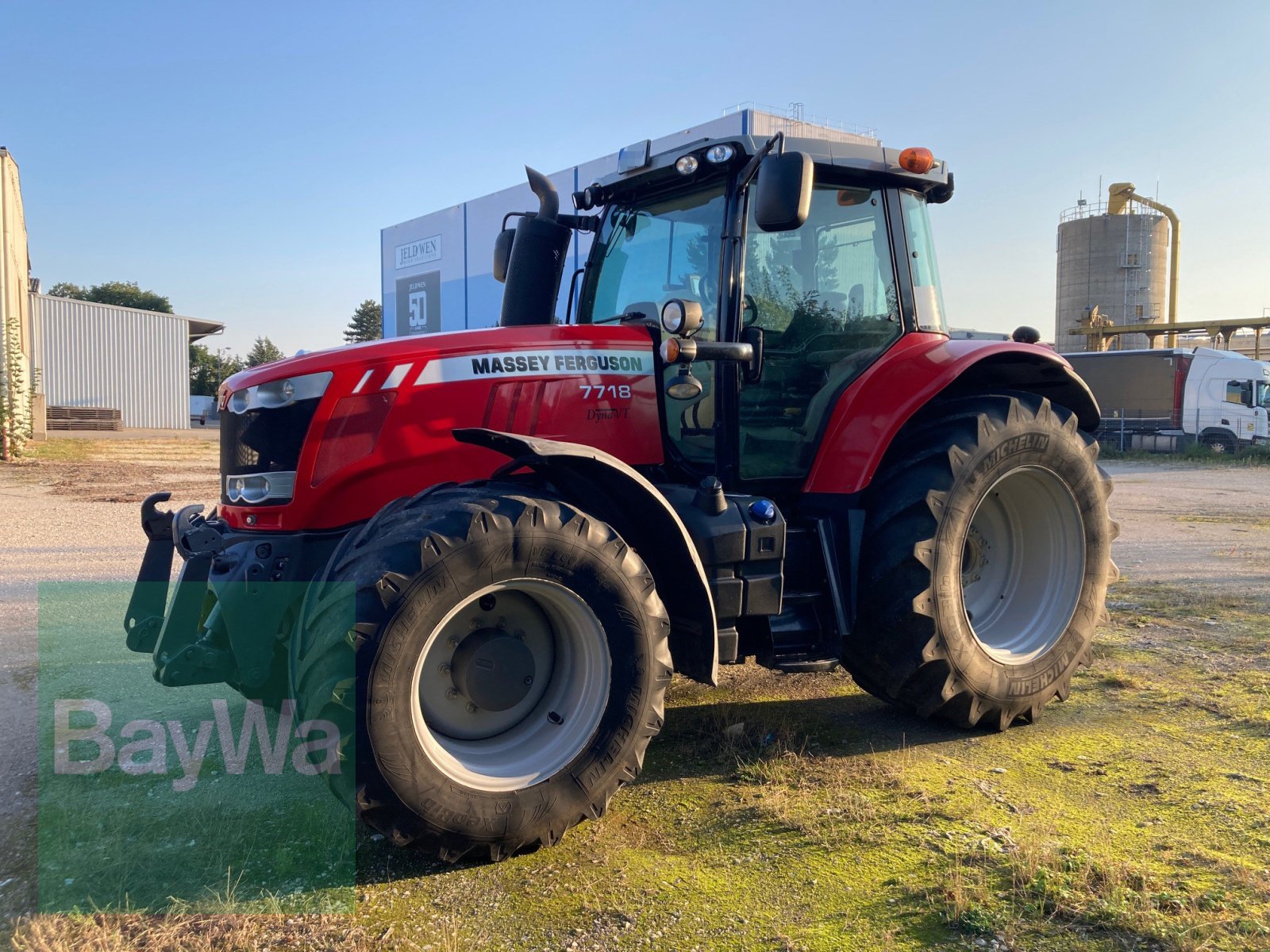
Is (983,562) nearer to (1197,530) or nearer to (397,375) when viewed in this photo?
A: (397,375)

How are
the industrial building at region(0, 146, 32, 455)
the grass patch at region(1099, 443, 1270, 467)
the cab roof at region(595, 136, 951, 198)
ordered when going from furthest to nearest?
the grass patch at region(1099, 443, 1270, 467)
the industrial building at region(0, 146, 32, 455)
the cab roof at region(595, 136, 951, 198)

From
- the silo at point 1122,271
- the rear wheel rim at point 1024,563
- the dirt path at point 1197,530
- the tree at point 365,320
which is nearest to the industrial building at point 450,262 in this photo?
the dirt path at point 1197,530

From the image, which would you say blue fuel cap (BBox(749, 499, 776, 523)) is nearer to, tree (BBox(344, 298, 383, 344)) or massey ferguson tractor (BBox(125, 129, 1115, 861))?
massey ferguson tractor (BBox(125, 129, 1115, 861))

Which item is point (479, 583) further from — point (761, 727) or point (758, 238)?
point (758, 238)

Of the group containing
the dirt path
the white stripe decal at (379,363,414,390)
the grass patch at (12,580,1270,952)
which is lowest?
the grass patch at (12,580,1270,952)

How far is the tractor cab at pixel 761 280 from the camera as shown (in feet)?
12.8

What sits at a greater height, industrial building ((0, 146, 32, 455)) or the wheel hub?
industrial building ((0, 146, 32, 455))

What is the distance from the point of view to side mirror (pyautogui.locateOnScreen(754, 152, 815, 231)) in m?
3.35

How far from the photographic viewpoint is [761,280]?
3.99 metres

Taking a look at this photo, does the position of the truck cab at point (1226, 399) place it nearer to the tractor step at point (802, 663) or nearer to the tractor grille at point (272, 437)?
the tractor step at point (802, 663)

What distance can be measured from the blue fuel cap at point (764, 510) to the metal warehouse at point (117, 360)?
1541 inches

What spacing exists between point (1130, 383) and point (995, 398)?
993 inches

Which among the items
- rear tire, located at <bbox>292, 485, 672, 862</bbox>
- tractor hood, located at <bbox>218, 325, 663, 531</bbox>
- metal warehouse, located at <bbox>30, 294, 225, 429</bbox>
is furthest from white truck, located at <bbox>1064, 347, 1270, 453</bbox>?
metal warehouse, located at <bbox>30, 294, 225, 429</bbox>

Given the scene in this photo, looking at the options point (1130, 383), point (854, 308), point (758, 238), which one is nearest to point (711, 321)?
point (758, 238)
